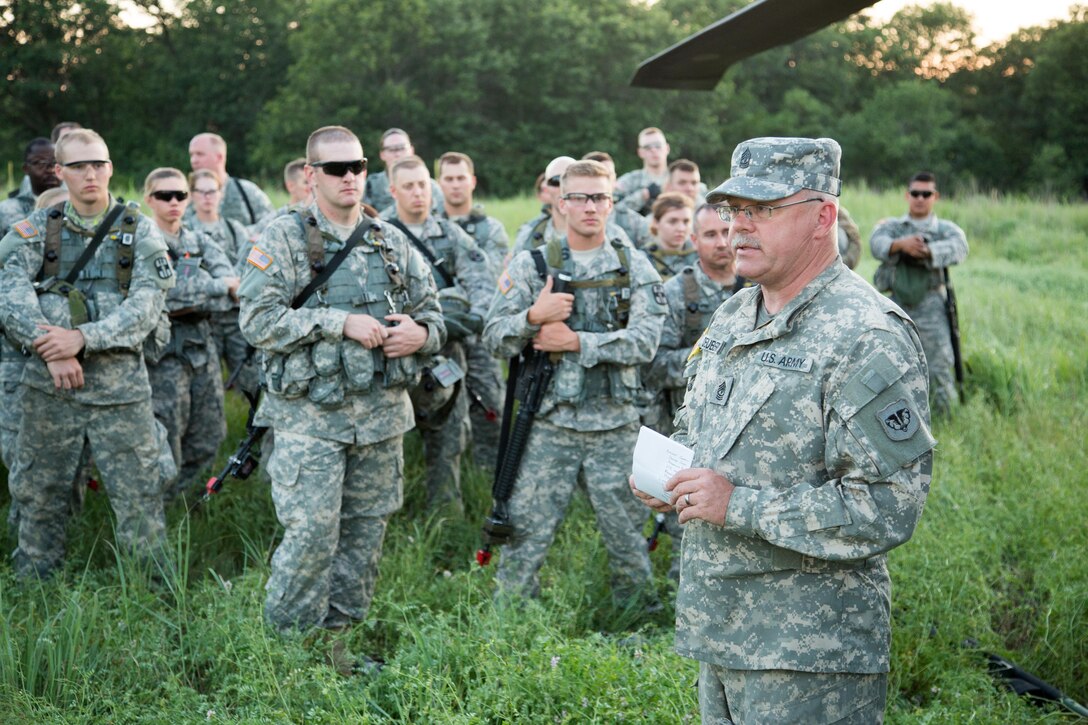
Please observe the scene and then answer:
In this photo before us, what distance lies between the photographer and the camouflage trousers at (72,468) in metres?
5.36

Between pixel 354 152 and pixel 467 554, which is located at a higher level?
pixel 354 152

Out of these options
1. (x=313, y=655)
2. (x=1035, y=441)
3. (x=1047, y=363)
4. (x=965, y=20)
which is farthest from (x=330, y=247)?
(x=965, y=20)

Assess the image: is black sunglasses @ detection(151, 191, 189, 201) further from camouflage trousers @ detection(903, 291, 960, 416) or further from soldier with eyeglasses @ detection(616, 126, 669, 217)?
camouflage trousers @ detection(903, 291, 960, 416)

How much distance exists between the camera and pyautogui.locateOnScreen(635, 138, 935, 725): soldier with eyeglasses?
8.15 ft

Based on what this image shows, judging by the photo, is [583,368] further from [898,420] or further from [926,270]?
[926,270]

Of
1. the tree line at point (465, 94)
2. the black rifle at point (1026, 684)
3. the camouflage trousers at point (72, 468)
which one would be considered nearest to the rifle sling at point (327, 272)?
the camouflage trousers at point (72, 468)

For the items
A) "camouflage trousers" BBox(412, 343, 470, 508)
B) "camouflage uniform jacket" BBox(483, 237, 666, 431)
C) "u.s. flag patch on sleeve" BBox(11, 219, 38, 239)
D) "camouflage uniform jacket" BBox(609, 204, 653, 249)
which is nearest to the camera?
"camouflage uniform jacket" BBox(483, 237, 666, 431)

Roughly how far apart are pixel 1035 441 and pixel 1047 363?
222cm

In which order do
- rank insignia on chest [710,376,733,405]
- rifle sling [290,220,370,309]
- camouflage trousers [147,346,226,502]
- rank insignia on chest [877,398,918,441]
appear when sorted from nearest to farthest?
1. rank insignia on chest [877,398,918,441]
2. rank insignia on chest [710,376,733,405]
3. rifle sling [290,220,370,309]
4. camouflage trousers [147,346,226,502]

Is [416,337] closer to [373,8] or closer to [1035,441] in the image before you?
[1035,441]

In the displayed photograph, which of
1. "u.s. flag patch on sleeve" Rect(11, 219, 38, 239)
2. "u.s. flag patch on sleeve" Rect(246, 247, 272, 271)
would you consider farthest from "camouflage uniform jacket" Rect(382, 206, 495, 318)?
"u.s. flag patch on sleeve" Rect(11, 219, 38, 239)

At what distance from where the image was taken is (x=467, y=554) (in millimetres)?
6129

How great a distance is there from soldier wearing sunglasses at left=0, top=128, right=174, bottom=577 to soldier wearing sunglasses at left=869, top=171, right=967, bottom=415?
20.2ft

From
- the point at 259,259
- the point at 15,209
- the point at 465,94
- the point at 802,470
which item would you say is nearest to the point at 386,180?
the point at 15,209
